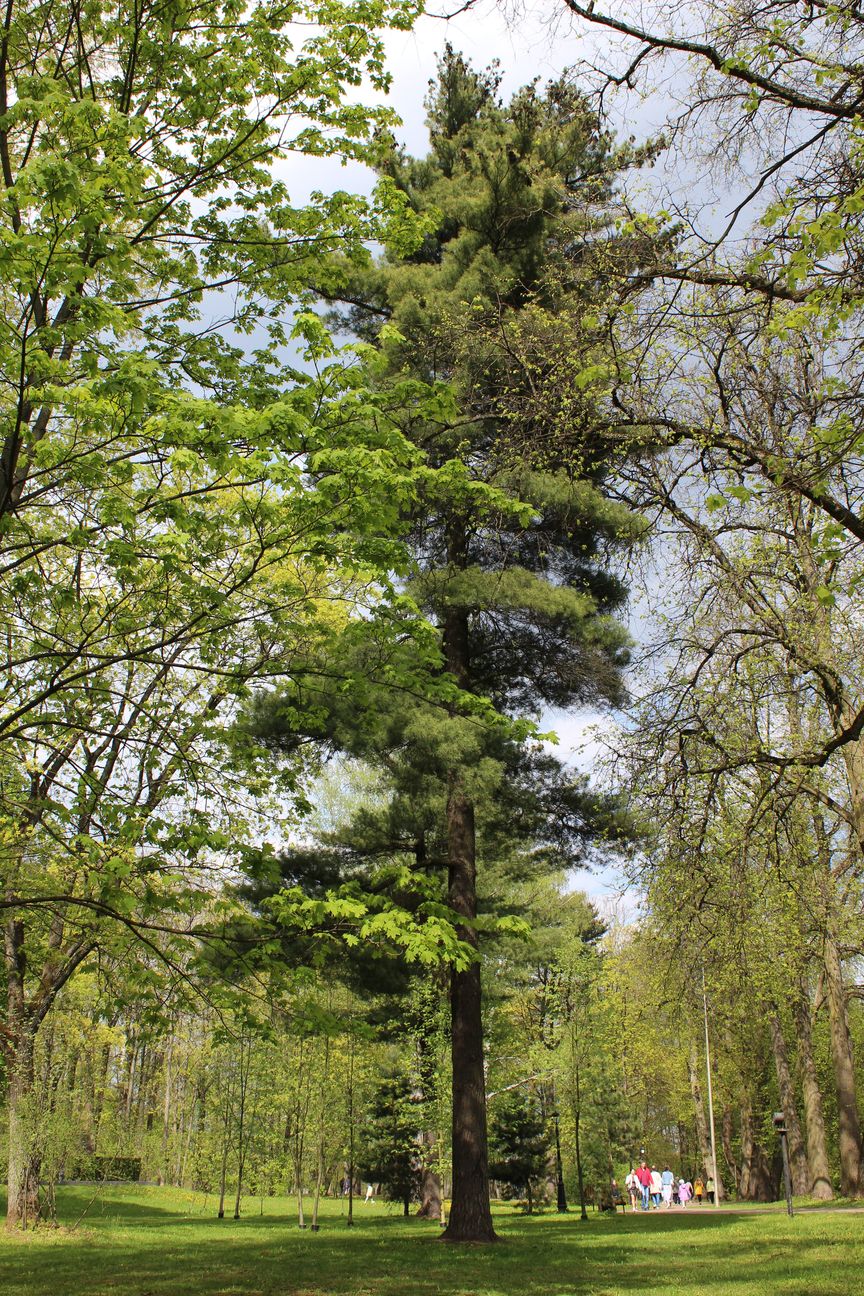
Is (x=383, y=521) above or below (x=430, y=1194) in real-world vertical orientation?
above

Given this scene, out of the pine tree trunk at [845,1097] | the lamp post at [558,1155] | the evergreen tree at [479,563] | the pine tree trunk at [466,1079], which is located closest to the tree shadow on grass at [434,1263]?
the pine tree trunk at [466,1079]

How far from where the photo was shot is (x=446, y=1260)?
12.5 metres

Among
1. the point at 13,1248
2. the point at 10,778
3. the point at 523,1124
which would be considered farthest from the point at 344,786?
the point at 10,778

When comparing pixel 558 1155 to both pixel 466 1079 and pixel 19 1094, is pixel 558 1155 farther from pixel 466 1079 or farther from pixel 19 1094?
pixel 19 1094

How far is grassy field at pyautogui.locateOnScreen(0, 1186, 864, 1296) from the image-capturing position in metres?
9.68

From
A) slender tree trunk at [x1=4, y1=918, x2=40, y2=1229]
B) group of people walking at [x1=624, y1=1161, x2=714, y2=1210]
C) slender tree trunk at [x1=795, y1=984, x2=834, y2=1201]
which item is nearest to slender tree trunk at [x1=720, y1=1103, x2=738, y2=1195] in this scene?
group of people walking at [x1=624, y1=1161, x2=714, y2=1210]

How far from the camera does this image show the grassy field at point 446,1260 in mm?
9680

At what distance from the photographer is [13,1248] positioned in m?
15.1

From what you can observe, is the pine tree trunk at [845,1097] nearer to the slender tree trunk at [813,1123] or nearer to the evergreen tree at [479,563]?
the slender tree trunk at [813,1123]

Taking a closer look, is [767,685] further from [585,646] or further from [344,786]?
[344,786]

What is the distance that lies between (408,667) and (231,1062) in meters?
20.2

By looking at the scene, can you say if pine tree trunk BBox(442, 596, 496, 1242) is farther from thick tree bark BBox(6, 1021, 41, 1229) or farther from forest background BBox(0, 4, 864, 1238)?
thick tree bark BBox(6, 1021, 41, 1229)

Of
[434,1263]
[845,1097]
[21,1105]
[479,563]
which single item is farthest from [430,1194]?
[479,563]

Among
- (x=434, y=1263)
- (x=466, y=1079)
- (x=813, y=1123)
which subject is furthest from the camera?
(x=813, y=1123)
